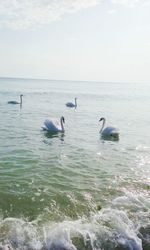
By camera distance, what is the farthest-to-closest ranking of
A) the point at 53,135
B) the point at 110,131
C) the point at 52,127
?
the point at 52,127 → the point at 110,131 → the point at 53,135

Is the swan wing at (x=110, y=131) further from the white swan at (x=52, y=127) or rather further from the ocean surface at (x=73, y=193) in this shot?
the white swan at (x=52, y=127)

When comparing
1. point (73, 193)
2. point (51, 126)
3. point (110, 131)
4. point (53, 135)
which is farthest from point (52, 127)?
point (73, 193)

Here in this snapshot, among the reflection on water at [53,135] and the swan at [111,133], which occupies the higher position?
the swan at [111,133]

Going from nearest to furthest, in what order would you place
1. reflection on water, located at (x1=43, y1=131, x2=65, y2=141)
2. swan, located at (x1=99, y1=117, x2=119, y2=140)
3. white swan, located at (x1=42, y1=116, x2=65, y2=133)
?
reflection on water, located at (x1=43, y1=131, x2=65, y2=141), swan, located at (x1=99, y1=117, x2=119, y2=140), white swan, located at (x1=42, y1=116, x2=65, y2=133)

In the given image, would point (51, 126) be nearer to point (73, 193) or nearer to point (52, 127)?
point (52, 127)

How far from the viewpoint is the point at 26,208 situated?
10.2m

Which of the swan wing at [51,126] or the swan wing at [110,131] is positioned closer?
the swan wing at [110,131]

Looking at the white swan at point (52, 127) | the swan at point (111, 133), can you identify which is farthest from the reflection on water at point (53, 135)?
the swan at point (111, 133)

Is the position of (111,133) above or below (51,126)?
below

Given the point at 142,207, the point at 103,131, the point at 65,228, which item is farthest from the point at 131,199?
the point at 103,131

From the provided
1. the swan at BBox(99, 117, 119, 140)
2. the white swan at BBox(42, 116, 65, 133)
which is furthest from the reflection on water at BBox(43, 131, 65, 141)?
the swan at BBox(99, 117, 119, 140)

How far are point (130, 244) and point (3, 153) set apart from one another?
9.12 m

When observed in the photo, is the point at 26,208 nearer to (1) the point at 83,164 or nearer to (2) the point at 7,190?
(2) the point at 7,190

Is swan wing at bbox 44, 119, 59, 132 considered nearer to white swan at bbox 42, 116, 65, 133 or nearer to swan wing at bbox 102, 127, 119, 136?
white swan at bbox 42, 116, 65, 133
